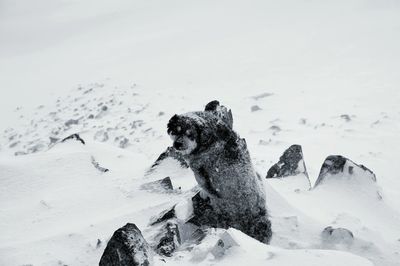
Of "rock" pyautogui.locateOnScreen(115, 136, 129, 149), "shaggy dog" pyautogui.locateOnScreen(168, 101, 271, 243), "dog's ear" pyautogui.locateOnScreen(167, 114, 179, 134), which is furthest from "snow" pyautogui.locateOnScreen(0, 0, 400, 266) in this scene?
"dog's ear" pyautogui.locateOnScreen(167, 114, 179, 134)

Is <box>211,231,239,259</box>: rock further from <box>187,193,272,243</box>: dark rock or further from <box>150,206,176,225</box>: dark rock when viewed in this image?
<box>150,206,176,225</box>: dark rock

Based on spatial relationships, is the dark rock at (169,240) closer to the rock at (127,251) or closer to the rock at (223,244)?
the rock at (127,251)

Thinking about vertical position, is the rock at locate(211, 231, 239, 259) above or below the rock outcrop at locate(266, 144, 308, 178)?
above

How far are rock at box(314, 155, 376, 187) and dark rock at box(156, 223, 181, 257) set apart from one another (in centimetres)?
157

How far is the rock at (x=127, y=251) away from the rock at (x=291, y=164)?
7.21 feet

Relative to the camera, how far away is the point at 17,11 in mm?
26281

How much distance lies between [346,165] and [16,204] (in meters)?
2.99

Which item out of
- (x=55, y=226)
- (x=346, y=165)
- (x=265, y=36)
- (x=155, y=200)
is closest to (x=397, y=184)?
(x=346, y=165)

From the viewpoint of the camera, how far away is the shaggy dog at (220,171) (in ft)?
9.04

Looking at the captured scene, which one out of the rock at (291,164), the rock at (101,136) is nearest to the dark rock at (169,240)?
the rock at (291,164)

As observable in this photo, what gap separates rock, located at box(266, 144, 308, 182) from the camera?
4422 millimetres

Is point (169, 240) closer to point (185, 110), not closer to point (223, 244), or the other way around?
point (223, 244)

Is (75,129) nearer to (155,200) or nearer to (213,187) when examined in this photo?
(155,200)

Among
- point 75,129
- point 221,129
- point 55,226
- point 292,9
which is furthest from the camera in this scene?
point 292,9
